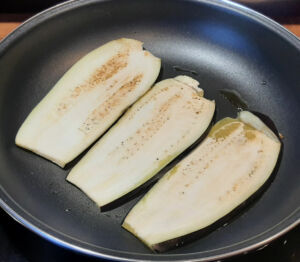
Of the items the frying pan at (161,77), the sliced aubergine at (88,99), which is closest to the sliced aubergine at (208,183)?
the frying pan at (161,77)

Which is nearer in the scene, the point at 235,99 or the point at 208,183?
the point at 208,183

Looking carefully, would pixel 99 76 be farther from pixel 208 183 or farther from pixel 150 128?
pixel 208 183

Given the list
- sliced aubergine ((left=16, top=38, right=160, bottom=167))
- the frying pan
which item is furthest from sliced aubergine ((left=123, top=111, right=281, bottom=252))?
sliced aubergine ((left=16, top=38, right=160, bottom=167))

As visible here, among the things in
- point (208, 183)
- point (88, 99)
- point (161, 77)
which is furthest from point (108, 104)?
point (208, 183)

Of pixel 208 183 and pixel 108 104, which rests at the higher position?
pixel 108 104

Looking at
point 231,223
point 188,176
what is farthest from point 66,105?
point 231,223

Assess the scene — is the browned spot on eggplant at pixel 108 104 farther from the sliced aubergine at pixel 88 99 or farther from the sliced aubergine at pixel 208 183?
the sliced aubergine at pixel 208 183
